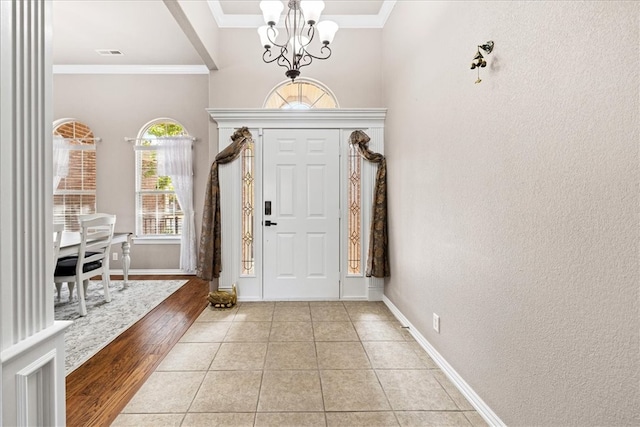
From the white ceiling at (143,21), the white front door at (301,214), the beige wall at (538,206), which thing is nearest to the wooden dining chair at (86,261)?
the white front door at (301,214)

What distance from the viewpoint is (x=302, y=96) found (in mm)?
3951

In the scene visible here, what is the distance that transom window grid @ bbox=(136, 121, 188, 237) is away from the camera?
5121 millimetres

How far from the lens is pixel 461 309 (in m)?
1.99

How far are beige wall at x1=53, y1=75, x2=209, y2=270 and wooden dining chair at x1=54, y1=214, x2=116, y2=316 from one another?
57.4 inches

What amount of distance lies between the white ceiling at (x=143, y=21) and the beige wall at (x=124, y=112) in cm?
48

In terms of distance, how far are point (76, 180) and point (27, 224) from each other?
17.3 ft

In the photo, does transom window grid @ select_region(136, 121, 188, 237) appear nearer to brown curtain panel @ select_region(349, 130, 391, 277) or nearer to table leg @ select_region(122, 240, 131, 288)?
table leg @ select_region(122, 240, 131, 288)

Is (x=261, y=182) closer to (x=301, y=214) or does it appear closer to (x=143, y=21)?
(x=301, y=214)

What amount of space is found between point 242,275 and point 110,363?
1586 mm

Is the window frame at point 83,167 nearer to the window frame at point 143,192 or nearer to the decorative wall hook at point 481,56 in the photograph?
the window frame at point 143,192

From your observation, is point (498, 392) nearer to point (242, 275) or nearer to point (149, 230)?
point (242, 275)

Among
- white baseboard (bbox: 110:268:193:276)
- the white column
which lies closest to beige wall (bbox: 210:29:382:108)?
white baseboard (bbox: 110:268:193:276)

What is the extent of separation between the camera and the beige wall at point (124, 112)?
5059 mm

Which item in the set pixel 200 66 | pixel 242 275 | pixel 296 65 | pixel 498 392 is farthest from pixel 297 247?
pixel 200 66
